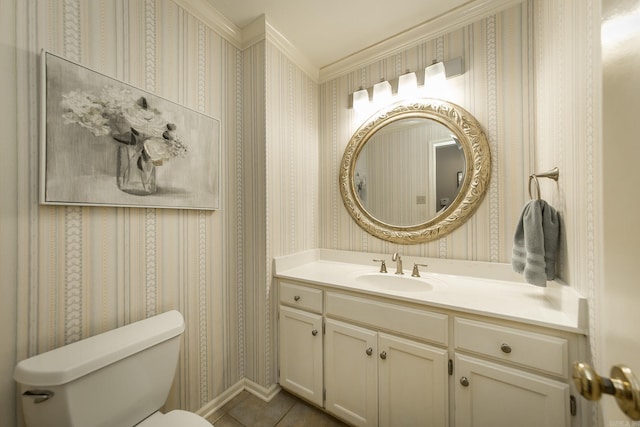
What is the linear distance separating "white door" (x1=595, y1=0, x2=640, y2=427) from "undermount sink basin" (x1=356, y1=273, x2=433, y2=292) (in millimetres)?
1052

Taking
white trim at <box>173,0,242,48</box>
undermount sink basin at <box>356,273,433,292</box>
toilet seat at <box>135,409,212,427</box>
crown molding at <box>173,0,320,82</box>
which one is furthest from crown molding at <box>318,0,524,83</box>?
toilet seat at <box>135,409,212,427</box>

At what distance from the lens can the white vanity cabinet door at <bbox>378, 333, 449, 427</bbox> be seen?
112 centimetres

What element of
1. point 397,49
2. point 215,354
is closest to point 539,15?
point 397,49

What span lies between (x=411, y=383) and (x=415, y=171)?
49.7 inches

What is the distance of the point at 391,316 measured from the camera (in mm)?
1239

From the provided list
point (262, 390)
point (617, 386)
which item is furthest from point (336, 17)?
point (262, 390)

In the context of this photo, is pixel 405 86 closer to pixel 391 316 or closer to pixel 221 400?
pixel 391 316

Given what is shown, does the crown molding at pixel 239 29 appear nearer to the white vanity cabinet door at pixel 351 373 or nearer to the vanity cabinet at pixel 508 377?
the white vanity cabinet door at pixel 351 373

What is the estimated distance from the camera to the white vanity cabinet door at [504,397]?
90 centimetres

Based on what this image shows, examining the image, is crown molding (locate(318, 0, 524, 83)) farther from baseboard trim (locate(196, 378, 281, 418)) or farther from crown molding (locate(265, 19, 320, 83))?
baseboard trim (locate(196, 378, 281, 418))

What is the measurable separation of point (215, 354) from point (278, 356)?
39 centimetres

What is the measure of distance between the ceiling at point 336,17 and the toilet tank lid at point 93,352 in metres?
1.81

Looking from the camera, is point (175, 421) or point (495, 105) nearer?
point (175, 421)

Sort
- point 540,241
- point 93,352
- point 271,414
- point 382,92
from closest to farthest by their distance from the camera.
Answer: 1. point 93,352
2. point 540,241
3. point 271,414
4. point 382,92
